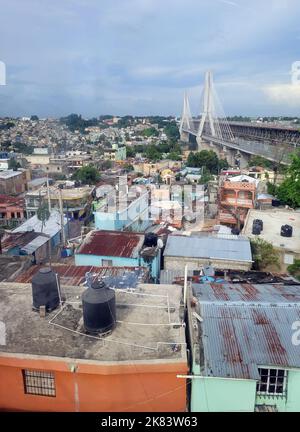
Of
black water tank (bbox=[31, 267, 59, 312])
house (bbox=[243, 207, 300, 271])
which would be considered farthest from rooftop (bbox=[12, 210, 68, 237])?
black water tank (bbox=[31, 267, 59, 312])


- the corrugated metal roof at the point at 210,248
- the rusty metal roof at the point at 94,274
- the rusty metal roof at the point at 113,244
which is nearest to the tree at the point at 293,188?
the corrugated metal roof at the point at 210,248

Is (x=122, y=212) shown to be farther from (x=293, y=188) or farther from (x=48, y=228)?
(x=293, y=188)

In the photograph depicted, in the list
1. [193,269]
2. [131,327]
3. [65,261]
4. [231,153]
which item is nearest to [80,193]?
[65,261]

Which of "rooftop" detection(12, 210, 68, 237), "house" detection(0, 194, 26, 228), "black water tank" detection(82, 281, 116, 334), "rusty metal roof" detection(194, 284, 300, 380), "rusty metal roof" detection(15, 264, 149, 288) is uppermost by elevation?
"black water tank" detection(82, 281, 116, 334)

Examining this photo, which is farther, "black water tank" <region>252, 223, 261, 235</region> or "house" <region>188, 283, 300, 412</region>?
"black water tank" <region>252, 223, 261, 235</region>

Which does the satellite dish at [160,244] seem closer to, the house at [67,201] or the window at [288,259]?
the window at [288,259]

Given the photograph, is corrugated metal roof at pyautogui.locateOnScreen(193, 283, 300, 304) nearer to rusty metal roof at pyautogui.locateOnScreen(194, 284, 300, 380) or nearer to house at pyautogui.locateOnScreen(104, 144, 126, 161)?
rusty metal roof at pyautogui.locateOnScreen(194, 284, 300, 380)
